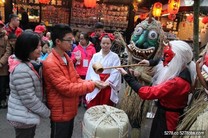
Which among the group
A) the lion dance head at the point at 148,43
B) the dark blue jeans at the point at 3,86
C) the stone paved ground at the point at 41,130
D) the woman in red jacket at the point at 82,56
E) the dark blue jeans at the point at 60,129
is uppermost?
the lion dance head at the point at 148,43

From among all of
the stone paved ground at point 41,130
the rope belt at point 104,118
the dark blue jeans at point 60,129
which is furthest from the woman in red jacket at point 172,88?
the stone paved ground at point 41,130

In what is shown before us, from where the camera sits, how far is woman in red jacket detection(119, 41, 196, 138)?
2.39 meters

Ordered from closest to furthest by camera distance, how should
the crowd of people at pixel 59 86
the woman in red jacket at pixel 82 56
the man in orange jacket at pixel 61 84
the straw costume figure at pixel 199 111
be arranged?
the straw costume figure at pixel 199 111 → the crowd of people at pixel 59 86 → the man in orange jacket at pixel 61 84 → the woman in red jacket at pixel 82 56

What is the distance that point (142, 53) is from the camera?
3.38 meters

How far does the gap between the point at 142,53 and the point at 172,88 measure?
112 centimetres

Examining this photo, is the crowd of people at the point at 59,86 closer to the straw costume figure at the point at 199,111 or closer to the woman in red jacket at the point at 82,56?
the straw costume figure at the point at 199,111

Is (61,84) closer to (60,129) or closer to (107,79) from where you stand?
(60,129)

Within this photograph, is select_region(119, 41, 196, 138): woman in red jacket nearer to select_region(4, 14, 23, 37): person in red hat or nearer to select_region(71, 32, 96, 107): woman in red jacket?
select_region(71, 32, 96, 107): woman in red jacket

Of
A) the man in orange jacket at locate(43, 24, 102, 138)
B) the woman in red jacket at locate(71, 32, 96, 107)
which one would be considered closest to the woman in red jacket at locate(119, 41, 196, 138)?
Result: the man in orange jacket at locate(43, 24, 102, 138)

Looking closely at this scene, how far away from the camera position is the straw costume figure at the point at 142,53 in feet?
11.1

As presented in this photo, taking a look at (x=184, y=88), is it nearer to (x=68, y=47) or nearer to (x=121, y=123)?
(x=121, y=123)

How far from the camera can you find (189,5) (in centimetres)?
957

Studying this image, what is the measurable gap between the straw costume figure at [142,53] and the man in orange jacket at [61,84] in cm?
100

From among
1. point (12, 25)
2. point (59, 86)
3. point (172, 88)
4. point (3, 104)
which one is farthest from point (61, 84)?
point (12, 25)
